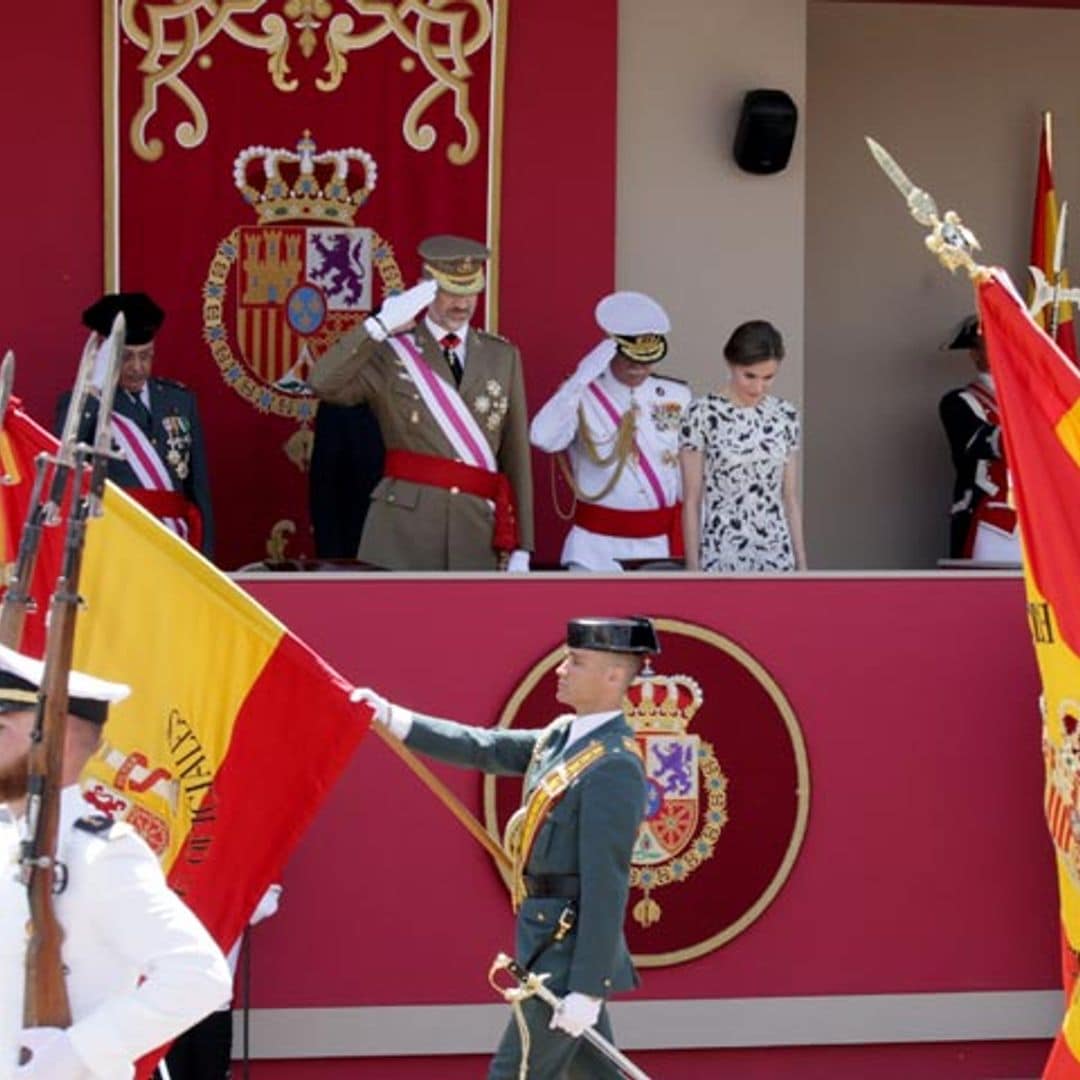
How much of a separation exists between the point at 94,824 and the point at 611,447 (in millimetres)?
4998

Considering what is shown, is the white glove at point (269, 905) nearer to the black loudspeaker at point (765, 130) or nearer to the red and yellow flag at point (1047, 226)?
the black loudspeaker at point (765, 130)

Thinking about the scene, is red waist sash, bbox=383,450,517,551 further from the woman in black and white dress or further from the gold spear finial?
the gold spear finial

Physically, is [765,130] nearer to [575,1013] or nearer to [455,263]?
[455,263]

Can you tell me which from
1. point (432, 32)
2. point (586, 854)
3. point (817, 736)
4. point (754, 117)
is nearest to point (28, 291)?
point (432, 32)

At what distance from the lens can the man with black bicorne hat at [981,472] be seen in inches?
473

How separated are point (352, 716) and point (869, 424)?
5.89 m

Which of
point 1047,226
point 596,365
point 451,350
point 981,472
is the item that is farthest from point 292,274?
point 1047,226

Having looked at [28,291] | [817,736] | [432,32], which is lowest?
[817,736]

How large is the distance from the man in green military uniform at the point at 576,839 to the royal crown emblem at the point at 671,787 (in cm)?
152

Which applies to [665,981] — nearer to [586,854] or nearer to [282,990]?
[282,990]

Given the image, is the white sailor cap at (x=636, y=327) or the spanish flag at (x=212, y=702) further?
the white sailor cap at (x=636, y=327)

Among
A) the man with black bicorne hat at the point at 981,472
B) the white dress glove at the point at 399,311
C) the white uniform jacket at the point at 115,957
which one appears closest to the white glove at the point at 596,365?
the white dress glove at the point at 399,311

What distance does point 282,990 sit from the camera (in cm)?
954

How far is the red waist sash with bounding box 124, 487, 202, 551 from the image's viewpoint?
10.4m
